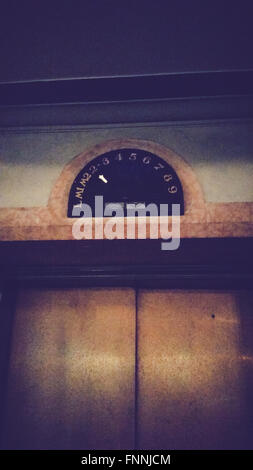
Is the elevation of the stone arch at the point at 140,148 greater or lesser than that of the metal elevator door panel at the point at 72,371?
greater

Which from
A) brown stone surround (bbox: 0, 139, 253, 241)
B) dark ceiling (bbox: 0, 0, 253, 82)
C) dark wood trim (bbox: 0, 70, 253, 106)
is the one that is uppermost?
dark wood trim (bbox: 0, 70, 253, 106)

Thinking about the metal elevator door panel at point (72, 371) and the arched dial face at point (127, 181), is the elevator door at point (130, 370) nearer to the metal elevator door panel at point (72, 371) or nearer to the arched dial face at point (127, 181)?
the metal elevator door panel at point (72, 371)

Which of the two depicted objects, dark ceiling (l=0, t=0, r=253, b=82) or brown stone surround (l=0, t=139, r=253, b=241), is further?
brown stone surround (l=0, t=139, r=253, b=241)

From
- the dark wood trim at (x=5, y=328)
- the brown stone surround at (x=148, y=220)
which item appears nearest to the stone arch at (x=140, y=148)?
the brown stone surround at (x=148, y=220)

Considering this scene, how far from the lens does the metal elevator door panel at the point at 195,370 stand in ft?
10.5

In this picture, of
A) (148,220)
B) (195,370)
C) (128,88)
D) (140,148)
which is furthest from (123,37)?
(195,370)

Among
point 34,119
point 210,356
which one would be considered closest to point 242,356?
point 210,356

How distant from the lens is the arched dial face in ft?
11.5

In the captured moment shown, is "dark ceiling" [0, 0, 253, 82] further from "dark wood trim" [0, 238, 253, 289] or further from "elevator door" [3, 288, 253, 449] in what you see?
"elevator door" [3, 288, 253, 449]

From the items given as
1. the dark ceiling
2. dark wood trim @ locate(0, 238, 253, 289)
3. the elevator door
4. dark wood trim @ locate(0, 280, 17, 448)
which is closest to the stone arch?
dark wood trim @ locate(0, 238, 253, 289)

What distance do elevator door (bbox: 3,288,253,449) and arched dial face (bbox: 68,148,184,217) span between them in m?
1.11

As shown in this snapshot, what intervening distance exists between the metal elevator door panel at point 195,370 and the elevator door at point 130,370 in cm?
1
